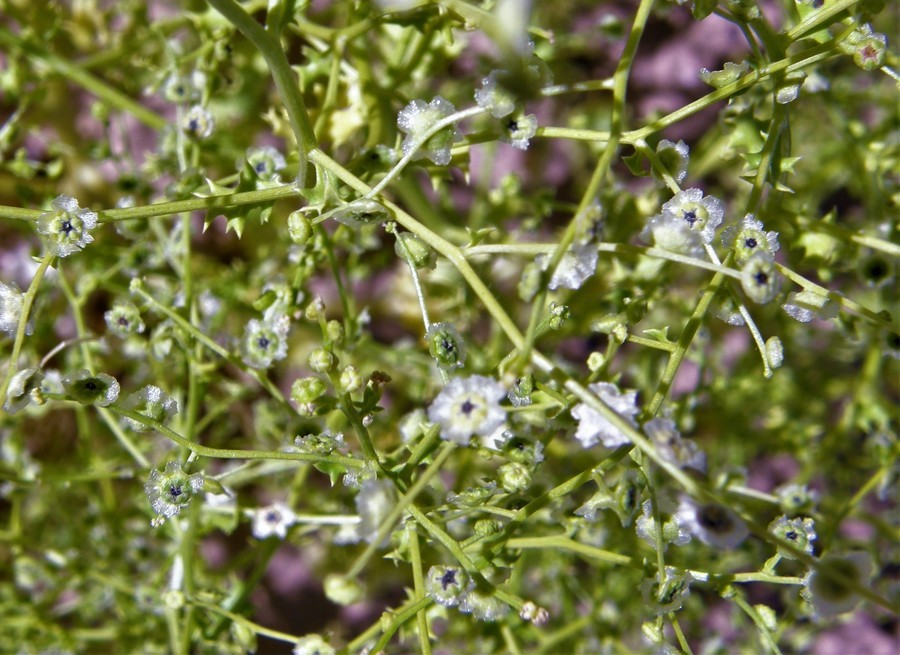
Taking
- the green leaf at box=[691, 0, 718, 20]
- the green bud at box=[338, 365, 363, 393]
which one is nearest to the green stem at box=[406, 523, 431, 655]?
the green bud at box=[338, 365, 363, 393]

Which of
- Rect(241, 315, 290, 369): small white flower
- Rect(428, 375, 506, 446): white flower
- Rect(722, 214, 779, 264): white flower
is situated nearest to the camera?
Rect(428, 375, 506, 446): white flower

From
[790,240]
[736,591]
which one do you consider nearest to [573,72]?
[790,240]

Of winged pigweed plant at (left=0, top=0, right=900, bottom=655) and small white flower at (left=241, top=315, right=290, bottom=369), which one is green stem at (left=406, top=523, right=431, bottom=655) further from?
small white flower at (left=241, top=315, right=290, bottom=369)

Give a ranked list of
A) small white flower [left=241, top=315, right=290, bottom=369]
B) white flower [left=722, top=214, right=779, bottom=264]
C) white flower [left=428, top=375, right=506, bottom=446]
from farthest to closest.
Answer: small white flower [left=241, top=315, right=290, bottom=369]
white flower [left=722, top=214, right=779, bottom=264]
white flower [left=428, top=375, right=506, bottom=446]

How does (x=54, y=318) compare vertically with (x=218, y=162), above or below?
below

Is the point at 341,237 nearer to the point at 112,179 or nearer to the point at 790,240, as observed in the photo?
the point at 790,240

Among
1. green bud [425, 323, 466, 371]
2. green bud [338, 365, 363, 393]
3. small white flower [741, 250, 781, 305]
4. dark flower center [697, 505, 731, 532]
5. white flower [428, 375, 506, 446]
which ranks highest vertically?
small white flower [741, 250, 781, 305]

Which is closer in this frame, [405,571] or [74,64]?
[74,64]
